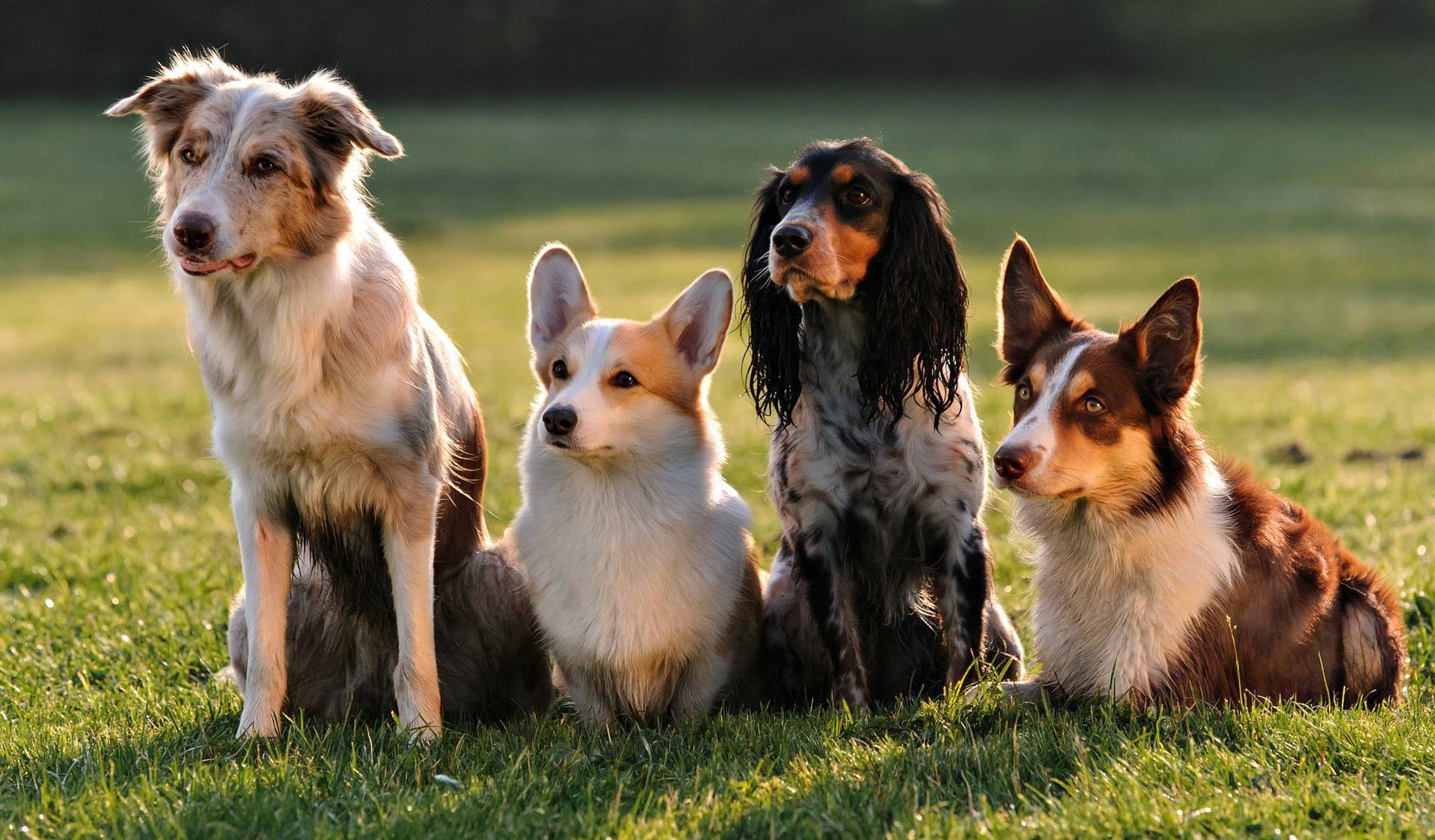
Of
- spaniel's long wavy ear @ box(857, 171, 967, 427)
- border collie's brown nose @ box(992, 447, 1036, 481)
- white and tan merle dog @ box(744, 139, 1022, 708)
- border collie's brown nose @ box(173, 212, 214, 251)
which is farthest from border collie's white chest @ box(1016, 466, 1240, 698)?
border collie's brown nose @ box(173, 212, 214, 251)

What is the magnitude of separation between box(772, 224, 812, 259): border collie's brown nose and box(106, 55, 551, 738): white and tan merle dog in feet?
4.19

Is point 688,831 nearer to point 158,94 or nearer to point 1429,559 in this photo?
point 158,94

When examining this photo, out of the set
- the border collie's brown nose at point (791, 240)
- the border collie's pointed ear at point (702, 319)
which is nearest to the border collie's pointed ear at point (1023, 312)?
the border collie's brown nose at point (791, 240)

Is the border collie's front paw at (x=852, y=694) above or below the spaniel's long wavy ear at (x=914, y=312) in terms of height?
below

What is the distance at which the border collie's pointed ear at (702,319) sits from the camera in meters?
4.84

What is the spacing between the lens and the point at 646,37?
5328 cm

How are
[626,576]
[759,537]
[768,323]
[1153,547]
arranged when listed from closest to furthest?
1. [1153,547]
2. [626,576]
3. [768,323]
4. [759,537]

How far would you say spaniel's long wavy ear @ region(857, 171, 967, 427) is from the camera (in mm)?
4914

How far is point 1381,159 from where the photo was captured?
1480 inches

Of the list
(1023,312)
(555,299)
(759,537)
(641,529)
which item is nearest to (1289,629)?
(1023,312)

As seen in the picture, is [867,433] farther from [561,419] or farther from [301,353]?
[301,353]

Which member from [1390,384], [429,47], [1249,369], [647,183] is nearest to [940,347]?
[1390,384]

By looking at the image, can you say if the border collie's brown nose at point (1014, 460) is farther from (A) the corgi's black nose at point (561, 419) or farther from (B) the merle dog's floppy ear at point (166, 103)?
(B) the merle dog's floppy ear at point (166, 103)

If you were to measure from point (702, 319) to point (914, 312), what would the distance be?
777 mm
